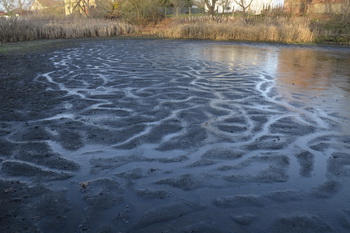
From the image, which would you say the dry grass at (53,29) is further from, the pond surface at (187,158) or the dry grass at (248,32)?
the pond surface at (187,158)

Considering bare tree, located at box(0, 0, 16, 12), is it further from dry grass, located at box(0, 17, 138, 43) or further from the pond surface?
the pond surface

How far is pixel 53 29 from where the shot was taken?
21672mm

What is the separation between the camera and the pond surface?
2.79 meters

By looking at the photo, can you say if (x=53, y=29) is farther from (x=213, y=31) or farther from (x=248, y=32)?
(x=248, y=32)

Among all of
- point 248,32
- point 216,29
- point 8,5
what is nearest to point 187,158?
point 248,32

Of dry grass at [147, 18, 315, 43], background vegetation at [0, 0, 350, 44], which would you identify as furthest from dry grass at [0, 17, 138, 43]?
dry grass at [147, 18, 315, 43]

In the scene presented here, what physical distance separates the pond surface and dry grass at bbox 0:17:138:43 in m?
13.9

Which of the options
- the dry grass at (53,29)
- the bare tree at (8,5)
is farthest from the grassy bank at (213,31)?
the bare tree at (8,5)

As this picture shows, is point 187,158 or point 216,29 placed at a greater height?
point 216,29

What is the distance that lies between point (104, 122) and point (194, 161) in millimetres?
1916

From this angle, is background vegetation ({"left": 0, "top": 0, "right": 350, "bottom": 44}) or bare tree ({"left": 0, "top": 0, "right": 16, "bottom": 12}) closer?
background vegetation ({"left": 0, "top": 0, "right": 350, "bottom": 44})

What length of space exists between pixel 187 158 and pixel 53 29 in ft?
68.0

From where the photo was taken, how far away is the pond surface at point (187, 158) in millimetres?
2793

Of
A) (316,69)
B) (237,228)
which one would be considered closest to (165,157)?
(237,228)
